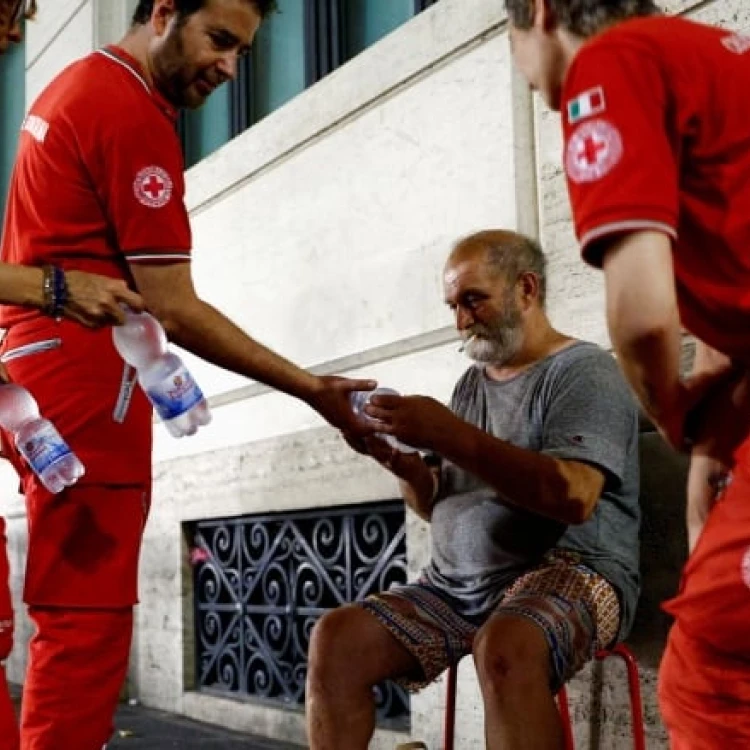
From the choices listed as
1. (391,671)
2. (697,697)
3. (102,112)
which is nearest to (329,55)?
(102,112)

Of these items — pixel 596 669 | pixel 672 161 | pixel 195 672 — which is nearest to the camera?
pixel 672 161

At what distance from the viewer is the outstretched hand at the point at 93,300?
212cm

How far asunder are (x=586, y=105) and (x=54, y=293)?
118 cm

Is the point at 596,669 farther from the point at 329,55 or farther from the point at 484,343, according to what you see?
the point at 329,55

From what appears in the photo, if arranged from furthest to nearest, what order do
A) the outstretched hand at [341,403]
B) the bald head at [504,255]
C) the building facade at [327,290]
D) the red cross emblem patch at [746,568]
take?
the building facade at [327,290], the bald head at [504,255], the outstretched hand at [341,403], the red cross emblem patch at [746,568]

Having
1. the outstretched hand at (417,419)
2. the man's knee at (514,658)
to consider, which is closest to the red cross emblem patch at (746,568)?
the man's knee at (514,658)

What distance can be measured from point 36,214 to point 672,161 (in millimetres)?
Result: 1581

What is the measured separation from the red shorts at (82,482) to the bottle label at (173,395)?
0.40ft

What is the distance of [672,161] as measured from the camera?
126 centimetres

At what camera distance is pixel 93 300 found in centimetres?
213

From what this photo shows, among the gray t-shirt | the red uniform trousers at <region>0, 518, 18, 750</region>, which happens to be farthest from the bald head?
the red uniform trousers at <region>0, 518, 18, 750</region>

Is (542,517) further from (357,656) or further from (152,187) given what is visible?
(152,187)

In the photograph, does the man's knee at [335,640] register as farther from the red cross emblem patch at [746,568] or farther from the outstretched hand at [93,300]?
the red cross emblem patch at [746,568]

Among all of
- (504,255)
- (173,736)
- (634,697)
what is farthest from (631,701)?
(173,736)
